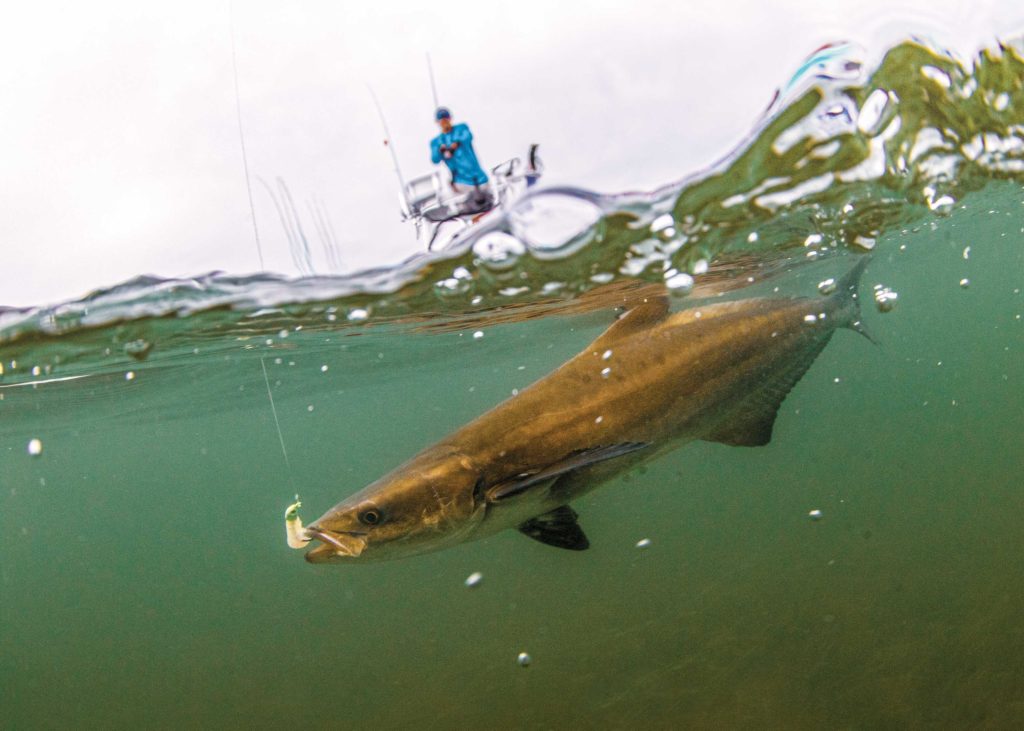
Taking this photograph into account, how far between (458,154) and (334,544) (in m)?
3.90

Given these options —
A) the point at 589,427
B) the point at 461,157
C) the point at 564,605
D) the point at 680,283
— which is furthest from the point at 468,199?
the point at 564,605

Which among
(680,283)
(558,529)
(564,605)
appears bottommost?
(564,605)

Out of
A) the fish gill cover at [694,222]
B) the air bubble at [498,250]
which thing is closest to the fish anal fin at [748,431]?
the fish gill cover at [694,222]

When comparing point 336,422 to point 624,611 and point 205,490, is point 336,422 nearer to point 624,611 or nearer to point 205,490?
point 624,611

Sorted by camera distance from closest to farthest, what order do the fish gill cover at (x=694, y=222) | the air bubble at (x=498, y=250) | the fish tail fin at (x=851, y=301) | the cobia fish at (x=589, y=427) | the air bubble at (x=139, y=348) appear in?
1. the cobia fish at (x=589, y=427)
2. the fish tail fin at (x=851, y=301)
3. the fish gill cover at (x=694, y=222)
4. the air bubble at (x=498, y=250)
5. the air bubble at (x=139, y=348)

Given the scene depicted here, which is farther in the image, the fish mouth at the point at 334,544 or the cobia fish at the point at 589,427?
the cobia fish at the point at 589,427

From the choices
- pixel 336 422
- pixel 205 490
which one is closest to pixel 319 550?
pixel 336 422

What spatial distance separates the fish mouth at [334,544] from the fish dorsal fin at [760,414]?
10.6 ft

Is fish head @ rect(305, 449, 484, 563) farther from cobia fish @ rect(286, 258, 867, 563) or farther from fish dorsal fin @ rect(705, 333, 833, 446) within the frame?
fish dorsal fin @ rect(705, 333, 833, 446)

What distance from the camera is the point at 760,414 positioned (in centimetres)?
578

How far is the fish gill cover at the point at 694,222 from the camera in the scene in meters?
6.57

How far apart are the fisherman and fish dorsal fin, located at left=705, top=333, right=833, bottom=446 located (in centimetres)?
326

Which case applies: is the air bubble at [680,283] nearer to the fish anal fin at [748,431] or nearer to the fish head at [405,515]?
the fish anal fin at [748,431]

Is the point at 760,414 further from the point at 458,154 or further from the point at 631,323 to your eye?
the point at 458,154
